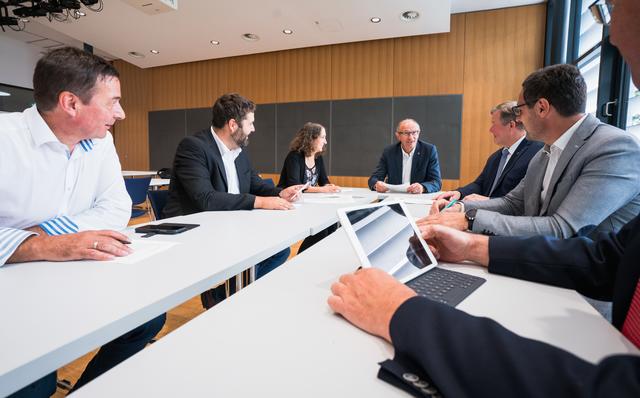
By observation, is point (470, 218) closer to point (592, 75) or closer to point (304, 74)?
point (592, 75)

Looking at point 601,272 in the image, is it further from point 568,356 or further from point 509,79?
point 509,79

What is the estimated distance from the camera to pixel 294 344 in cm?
61

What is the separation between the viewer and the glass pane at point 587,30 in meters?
3.51

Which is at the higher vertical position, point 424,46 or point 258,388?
point 424,46

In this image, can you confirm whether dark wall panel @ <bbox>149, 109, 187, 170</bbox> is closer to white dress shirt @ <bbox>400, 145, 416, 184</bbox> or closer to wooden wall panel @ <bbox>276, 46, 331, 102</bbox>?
wooden wall panel @ <bbox>276, 46, 331, 102</bbox>

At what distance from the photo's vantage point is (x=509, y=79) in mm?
5203

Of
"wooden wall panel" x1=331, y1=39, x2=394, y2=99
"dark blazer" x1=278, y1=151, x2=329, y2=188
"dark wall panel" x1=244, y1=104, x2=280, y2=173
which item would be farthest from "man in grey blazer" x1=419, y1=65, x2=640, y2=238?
"dark wall panel" x1=244, y1=104, x2=280, y2=173

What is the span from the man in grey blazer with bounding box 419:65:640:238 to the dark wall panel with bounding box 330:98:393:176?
429 cm

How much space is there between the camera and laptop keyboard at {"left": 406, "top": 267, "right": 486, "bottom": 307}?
0.79m

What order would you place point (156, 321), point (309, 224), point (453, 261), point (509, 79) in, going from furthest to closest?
point (509, 79)
point (309, 224)
point (156, 321)
point (453, 261)

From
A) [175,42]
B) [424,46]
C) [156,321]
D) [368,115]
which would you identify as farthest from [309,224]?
[175,42]

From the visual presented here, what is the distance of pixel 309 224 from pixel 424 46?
4933 millimetres

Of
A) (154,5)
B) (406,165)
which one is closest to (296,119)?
(154,5)

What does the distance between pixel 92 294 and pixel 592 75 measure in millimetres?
4449
